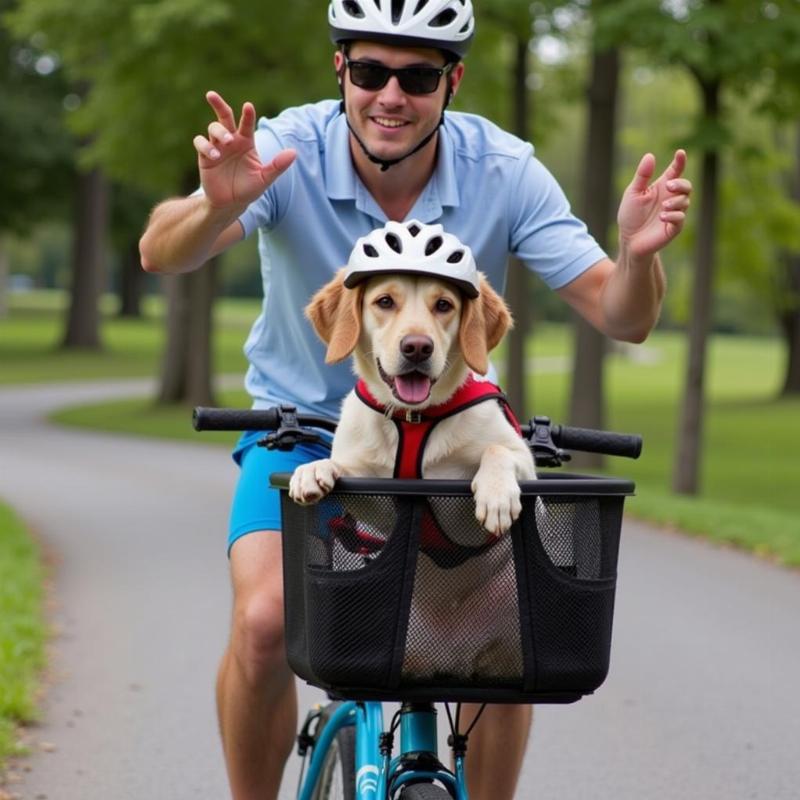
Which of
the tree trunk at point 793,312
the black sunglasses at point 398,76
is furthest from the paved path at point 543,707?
the tree trunk at point 793,312

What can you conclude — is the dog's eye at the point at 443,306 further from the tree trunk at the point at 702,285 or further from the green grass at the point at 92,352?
the green grass at the point at 92,352

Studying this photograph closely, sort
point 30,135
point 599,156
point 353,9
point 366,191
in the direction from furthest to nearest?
point 30,135, point 599,156, point 366,191, point 353,9

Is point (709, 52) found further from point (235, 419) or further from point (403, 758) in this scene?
point (403, 758)

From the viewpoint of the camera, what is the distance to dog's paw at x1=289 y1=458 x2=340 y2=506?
3.40 meters

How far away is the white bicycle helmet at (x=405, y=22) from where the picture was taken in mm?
4176

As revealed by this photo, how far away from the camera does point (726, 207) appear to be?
99.6 ft

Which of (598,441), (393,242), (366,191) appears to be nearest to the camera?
(393,242)

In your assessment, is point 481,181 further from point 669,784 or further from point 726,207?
point 726,207

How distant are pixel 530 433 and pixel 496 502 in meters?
0.88

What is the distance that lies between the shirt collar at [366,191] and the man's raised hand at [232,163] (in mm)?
453

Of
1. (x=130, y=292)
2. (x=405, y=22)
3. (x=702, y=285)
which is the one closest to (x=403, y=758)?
(x=405, y=22)

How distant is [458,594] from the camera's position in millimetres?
Answer: 3424

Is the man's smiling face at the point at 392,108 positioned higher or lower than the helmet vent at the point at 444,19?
lower

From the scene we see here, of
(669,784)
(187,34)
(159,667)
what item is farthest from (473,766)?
(187,34)
